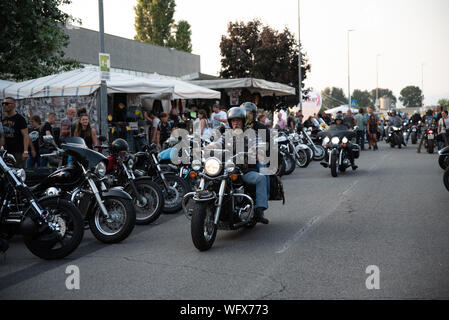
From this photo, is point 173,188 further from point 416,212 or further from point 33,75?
point 33,75

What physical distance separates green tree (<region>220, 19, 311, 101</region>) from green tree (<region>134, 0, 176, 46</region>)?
20.6 metres

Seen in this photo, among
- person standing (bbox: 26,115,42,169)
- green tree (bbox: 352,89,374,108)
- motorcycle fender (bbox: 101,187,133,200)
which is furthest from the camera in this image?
green tree (bbox: 352,89,374,108)

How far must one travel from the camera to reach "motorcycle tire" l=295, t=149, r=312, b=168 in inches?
640

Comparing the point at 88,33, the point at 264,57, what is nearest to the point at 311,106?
the point at 264,57

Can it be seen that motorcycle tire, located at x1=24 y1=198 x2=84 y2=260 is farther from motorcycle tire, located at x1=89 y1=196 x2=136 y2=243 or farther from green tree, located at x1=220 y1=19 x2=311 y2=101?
green tree, located at x1=220 y1=19 x2=311 y2=101

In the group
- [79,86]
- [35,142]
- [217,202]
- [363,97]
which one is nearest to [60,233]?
[217,202]

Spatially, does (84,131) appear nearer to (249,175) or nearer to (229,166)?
(249,175)

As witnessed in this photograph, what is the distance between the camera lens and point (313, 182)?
488 inches

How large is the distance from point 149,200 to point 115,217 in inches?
53.7

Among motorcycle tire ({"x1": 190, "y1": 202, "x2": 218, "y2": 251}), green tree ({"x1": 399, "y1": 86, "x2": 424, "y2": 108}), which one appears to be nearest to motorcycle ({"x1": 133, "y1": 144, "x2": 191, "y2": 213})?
motorcycle tire ({"x1": 190, "y1": 202, "x2": 218, "y2": 251})

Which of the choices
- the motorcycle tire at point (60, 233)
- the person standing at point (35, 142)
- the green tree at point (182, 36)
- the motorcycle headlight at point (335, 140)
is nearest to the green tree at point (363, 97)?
the green tree at point (182, 36)

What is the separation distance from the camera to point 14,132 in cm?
926

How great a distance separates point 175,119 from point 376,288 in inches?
581

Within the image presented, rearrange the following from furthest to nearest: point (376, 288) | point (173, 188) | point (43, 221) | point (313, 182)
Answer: point (313, 182) → point (173, 188) → point (43, 221) → point (376, 288)
